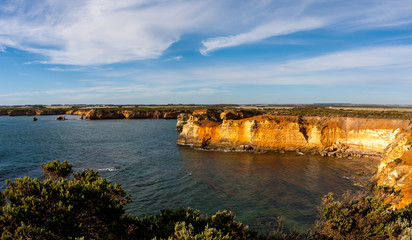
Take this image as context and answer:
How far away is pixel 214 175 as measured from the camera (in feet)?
86.4

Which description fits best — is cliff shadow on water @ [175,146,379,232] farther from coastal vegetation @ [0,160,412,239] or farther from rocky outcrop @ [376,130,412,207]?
coastal vegetation @ [0,160,412,239]

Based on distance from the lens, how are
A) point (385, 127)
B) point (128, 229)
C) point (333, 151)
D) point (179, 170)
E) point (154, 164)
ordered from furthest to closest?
point (333, 151) < point (385, 127) < point (154, 164) < point (179, 170) < point (128, 229)

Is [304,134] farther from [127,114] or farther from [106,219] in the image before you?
[127,114]

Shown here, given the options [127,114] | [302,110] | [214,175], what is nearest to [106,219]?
[214,175]

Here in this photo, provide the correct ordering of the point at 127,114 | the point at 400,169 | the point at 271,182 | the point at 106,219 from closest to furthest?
the point at 106,219
the point at 400,169
the point at 271,182
the point at 127,114

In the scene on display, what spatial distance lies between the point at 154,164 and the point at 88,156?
11.8 m

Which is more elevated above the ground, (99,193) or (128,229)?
(99,193)

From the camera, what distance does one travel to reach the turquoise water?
18.2 meters

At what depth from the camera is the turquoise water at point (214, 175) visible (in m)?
18.2

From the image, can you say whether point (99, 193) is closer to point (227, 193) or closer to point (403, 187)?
point (227, 193)

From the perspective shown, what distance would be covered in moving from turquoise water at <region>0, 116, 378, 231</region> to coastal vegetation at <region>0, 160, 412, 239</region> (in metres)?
6.05

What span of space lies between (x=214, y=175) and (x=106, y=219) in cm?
1846

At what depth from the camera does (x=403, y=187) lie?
16.5 metres

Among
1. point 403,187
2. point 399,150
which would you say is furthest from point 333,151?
point 403,187
